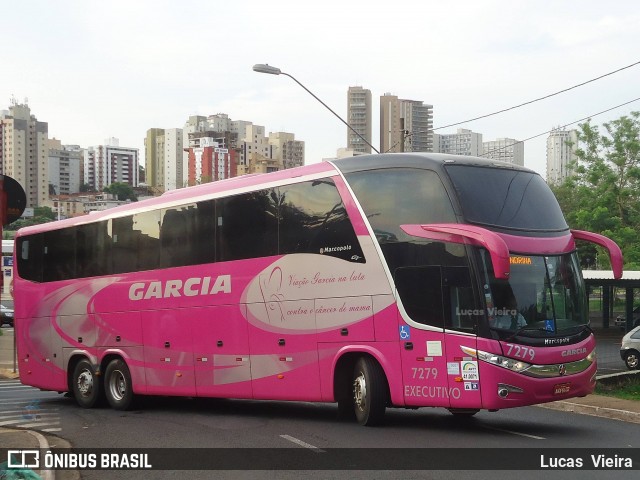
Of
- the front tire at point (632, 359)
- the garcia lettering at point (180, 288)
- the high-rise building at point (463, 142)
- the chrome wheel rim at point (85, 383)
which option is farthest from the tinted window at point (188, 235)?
the high-rise building at point (463, 142)

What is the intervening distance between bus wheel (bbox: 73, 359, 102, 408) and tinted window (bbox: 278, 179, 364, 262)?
268 inches

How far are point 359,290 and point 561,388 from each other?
10.8 ft

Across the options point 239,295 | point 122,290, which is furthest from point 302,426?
point 122,290

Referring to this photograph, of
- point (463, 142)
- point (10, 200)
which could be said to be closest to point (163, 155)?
point (463, 142)

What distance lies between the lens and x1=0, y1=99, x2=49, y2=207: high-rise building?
142 metres

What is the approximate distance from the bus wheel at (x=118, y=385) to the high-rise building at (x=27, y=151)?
12853cm

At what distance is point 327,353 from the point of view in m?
14.0

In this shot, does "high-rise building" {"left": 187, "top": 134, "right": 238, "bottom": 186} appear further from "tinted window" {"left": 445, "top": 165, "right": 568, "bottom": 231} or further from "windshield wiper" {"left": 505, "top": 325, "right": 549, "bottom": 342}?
"windshield wiper" {"left": 505, "top": 325, "right": 549, "bottom": 342}

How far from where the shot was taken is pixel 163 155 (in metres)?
169

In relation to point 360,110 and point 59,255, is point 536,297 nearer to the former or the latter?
point 59,255

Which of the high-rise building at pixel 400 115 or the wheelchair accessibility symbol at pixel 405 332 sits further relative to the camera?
the high-rise building at pixel 400 115

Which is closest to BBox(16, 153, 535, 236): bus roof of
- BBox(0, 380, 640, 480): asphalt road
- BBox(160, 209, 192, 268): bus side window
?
BBox(160, 209, 192, 268): bus side window

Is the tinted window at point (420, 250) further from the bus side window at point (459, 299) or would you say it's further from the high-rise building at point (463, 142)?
the high-rise building at point (463, 142)

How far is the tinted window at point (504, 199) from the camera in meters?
12.5
